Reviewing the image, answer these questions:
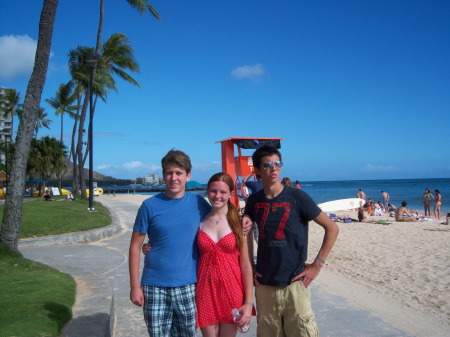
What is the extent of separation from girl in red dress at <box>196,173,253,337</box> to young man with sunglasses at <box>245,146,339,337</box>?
15 cm

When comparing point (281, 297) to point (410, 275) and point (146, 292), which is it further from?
point (410, 275)

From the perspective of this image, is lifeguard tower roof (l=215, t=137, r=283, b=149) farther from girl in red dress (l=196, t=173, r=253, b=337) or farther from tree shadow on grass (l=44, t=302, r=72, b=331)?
girl in red dress (l=196, t=173, r=253, b=337)

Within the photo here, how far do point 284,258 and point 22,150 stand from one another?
5051mm

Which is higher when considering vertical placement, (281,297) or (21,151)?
(21,151)

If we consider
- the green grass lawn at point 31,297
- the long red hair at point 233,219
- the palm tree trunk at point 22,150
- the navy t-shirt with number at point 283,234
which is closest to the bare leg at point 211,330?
the navy t-shirt with number at point 283,234

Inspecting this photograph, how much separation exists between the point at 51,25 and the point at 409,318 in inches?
266

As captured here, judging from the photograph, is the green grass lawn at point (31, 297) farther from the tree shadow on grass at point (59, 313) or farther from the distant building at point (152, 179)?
the distant building at point (152, 179)

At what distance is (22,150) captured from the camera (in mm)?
6418

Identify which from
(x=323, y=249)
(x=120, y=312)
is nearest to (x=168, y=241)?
(x=323, y=249)

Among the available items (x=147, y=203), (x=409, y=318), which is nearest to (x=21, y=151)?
(x=147, y=203)

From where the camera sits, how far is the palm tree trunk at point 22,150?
640cm

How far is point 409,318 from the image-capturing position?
16.5ft

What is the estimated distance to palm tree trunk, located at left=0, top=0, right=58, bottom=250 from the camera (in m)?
6.40

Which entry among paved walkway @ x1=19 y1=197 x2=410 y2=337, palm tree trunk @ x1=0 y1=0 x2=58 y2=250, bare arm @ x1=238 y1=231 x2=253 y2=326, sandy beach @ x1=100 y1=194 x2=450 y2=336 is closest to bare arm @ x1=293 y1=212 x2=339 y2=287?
bare arm @ x1=238 y1=231 x2=253 y2=326
